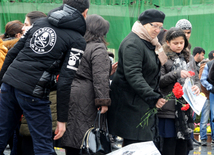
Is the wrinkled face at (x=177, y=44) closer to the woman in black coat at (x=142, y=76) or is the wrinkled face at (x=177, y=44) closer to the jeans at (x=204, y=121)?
the woman in black coat at (x=142, y=76)

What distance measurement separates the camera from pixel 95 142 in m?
3.69

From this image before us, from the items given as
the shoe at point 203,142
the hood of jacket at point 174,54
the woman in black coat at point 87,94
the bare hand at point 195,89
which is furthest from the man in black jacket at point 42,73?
the shoe at point 203,142

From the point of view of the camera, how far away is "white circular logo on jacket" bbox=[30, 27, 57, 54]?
309 centimetres

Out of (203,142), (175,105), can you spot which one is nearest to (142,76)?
(175,105)

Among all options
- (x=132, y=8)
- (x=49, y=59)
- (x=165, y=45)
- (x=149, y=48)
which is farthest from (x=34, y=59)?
(x=132, y=8)

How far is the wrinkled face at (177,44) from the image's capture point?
450 cm

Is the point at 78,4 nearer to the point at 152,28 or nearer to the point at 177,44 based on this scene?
the point at 152,28

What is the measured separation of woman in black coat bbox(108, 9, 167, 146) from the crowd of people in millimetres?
10

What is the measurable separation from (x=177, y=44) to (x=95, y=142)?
1.65 m

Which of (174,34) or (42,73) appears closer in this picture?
(42,73)

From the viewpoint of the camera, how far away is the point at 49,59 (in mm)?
3107

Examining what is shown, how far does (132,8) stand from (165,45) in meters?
6.24

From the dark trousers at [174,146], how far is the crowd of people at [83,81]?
1cm

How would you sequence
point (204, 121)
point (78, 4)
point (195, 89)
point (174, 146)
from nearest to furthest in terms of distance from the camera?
point (78, 4), point (195, 89), point (174, 146), point (204, 121)
